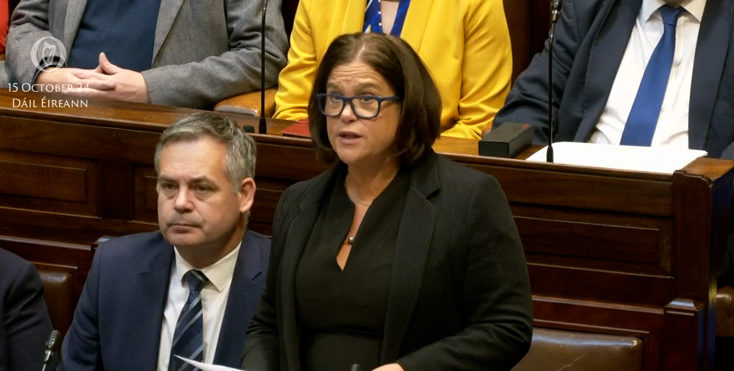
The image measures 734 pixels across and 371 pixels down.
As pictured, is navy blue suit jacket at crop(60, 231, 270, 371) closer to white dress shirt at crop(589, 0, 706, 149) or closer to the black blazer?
the black blazer

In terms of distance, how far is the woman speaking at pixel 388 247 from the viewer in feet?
4.95

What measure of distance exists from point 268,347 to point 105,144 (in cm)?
85

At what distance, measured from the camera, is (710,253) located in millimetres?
2025

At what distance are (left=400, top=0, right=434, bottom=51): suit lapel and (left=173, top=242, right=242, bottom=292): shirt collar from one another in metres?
0.78

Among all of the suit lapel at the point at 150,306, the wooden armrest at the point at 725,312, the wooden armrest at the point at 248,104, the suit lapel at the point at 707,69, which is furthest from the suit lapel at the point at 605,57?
the suit lapel at the point at 150,306

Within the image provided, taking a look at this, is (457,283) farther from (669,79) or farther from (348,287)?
(669,79)

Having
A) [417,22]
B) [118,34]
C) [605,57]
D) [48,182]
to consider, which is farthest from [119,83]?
[605,57]

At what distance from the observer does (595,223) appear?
2.07 metres

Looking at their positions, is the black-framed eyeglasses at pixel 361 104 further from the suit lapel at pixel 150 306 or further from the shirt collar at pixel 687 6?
the shirt collar at pixel 687 6

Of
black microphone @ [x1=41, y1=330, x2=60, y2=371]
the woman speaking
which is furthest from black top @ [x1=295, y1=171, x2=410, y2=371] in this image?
black microphone @ [x1=41, y1=330, x2=60, y2=371]

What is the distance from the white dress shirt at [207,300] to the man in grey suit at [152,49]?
839mm

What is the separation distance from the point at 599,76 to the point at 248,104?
27.4 inches

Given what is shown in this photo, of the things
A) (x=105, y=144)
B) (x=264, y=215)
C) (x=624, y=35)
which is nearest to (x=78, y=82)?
(x=105, y=144)

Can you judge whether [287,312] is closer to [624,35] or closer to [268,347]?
[268,347]
